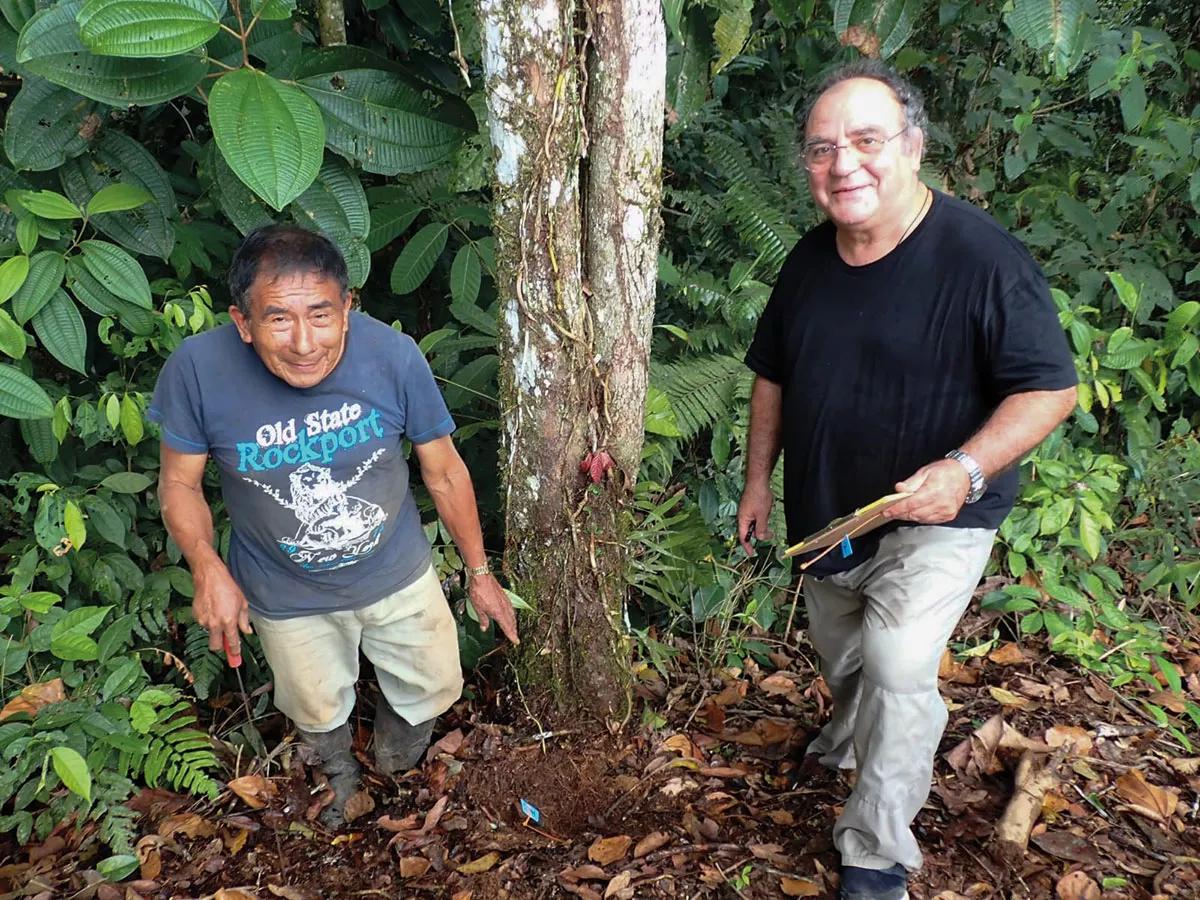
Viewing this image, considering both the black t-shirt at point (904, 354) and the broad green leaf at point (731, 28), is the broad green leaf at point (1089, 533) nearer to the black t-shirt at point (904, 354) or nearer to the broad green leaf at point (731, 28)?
the black t-shirt at point (904, 354)

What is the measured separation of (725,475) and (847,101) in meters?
1.69

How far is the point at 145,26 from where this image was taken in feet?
6.17

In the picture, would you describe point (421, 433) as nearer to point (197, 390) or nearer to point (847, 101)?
point (197, 390)

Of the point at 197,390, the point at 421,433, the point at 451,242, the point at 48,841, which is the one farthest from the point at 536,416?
the point at 48,841

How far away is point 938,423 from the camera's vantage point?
7.11 ft

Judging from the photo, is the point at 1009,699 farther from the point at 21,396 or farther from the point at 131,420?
the point at 21,396

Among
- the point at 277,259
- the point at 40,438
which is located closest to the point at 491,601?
the point at 277,259

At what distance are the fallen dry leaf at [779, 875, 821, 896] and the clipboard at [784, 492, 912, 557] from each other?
0.90m

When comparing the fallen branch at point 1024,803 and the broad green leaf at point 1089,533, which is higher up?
the broad green leaf at point 1089,533

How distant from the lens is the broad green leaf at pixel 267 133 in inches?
76.5

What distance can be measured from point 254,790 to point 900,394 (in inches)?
86.6

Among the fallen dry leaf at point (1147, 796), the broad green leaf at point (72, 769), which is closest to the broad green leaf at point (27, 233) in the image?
the broad green leaf at point (72, 769)

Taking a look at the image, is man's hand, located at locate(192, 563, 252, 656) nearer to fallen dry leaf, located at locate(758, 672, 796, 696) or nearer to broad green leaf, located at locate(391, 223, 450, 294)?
broad green leaf, located at locate(391, 223, 450, 294)

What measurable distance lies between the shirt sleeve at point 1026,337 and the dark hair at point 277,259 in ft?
4.87
